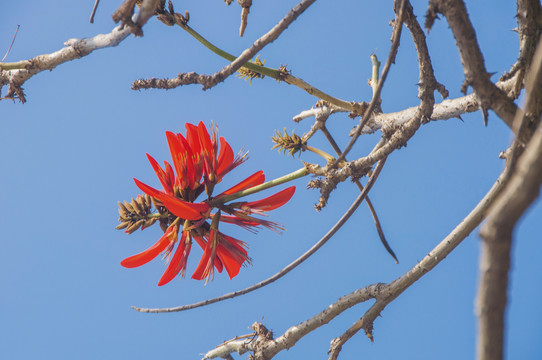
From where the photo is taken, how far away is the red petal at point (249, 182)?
0.65 meters

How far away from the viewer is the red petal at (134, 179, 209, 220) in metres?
0.57

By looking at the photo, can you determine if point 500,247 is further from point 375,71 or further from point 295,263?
point 375,71

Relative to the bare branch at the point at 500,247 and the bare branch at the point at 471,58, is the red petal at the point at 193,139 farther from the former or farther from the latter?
the bare branch at the point at 500,247

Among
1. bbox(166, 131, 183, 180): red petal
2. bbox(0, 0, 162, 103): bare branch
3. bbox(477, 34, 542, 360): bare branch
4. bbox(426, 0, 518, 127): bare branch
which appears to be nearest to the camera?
bbox(477, 34, 542, 360): bare branch

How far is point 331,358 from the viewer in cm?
64

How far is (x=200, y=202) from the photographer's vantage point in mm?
625

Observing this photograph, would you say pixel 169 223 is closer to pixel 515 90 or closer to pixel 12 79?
pixel 12 79

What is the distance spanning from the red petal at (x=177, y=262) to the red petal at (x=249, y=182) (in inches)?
3.1

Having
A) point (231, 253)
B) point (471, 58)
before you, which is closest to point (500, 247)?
point (471, 58)

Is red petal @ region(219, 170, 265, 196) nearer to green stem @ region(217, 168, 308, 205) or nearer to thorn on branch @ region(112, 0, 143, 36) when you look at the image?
green stem @ region(217, 168, 308, 205)

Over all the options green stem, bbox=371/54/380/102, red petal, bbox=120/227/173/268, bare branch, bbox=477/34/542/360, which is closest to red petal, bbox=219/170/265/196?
red petal, bbox=120/227/173/268

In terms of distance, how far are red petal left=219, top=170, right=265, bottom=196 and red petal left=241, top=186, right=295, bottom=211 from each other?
0.02 m

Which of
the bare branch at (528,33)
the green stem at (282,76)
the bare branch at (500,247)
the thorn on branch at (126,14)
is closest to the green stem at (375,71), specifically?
the green stem at (282,76)

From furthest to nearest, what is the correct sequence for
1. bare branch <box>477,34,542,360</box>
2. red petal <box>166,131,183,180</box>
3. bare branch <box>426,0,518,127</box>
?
red petal <box>166,131,183,180</box>, bare branch <box>426,0,518,127</box>, bare branch <box>477,34,542,360</box>
